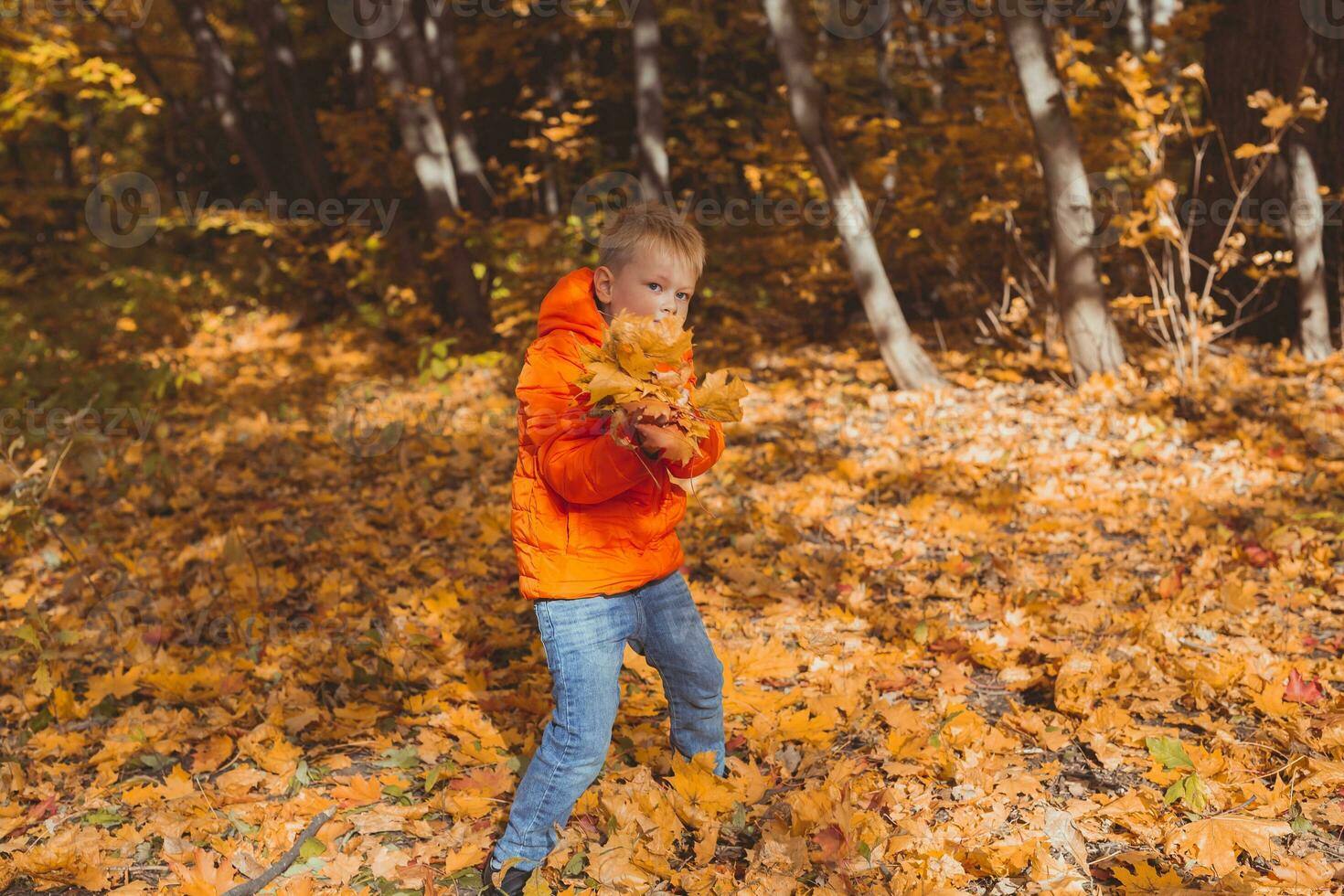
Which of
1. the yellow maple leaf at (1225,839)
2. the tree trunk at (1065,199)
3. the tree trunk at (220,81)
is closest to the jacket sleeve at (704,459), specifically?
the yellow maple leaf at (1225,839)

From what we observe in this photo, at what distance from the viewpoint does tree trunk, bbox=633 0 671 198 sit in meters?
7.86

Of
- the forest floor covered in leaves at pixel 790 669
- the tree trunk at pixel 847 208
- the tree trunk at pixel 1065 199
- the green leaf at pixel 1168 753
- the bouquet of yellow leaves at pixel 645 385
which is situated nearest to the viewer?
the bouquet of yellow leaves at pixel 645 385

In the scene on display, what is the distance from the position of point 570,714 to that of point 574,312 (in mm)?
891

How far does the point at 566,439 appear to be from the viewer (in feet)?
6.18

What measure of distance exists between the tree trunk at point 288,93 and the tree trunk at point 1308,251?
29.6 feet

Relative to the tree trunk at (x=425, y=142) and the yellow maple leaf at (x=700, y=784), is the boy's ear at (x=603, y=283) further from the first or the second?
the tree trunk at (x=425, y=142)

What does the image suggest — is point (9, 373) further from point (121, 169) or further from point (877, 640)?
point (121, 169)

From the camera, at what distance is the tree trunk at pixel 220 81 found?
10461 mm

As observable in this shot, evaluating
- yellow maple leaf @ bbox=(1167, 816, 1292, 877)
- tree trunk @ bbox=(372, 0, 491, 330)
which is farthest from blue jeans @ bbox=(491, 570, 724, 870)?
tree trunk @ bbox=(372, 0, 491, 330)

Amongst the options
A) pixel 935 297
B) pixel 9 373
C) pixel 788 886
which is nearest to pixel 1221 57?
pixel 935 297

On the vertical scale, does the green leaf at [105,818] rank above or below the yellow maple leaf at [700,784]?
above

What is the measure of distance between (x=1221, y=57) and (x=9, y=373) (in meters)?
10.2

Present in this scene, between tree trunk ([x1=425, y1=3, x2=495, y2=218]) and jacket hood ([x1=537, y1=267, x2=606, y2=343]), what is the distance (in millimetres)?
7371

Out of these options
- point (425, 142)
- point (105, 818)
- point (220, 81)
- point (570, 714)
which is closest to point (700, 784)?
point (570, 714)
